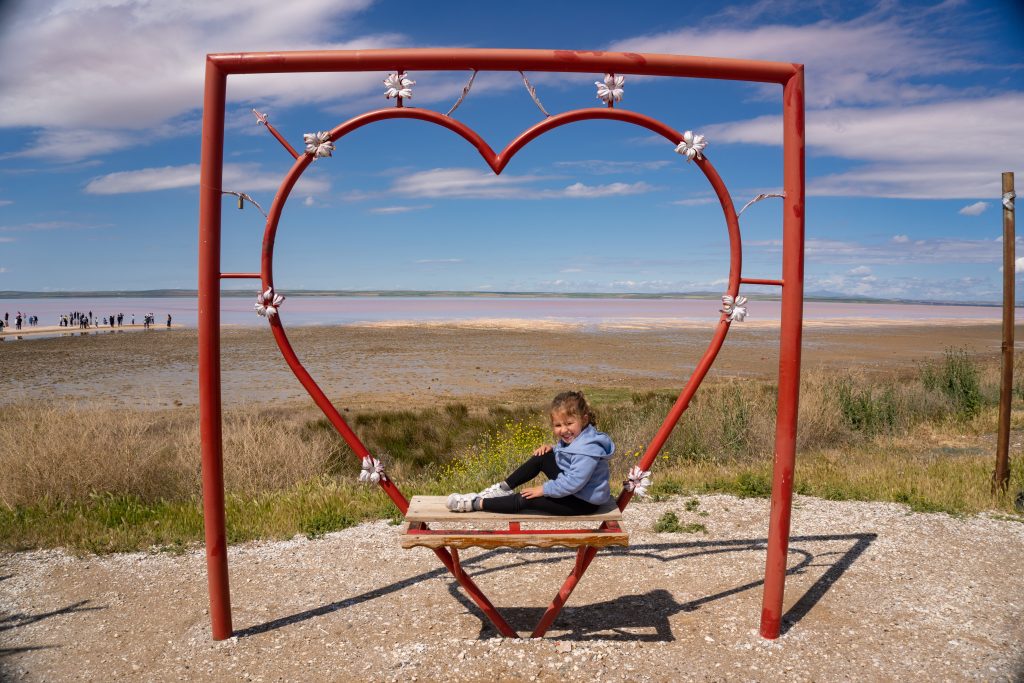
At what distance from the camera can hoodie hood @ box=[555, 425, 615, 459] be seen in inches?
181

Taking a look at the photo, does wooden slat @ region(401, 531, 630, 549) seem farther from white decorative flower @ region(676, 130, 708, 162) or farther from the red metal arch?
white decorative flower @ region(676, 130, 708, 162)

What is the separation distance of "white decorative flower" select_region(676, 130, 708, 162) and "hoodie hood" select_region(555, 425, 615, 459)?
185cm

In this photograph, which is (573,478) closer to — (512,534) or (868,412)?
(512,534)

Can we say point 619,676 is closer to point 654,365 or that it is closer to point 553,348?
point 654,365

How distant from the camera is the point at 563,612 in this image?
18.6ft

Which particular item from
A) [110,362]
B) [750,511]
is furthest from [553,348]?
[750,511]

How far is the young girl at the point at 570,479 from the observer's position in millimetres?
4590

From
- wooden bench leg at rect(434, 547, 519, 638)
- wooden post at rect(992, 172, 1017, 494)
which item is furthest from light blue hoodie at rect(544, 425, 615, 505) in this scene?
wooden post at rect(992, 172, 1017, 494)

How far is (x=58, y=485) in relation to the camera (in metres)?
8.55

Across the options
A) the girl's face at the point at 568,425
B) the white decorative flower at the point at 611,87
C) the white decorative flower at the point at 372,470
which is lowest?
the white decorative flower at the point at 372,470


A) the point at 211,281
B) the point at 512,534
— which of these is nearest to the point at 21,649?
the point at 211,281

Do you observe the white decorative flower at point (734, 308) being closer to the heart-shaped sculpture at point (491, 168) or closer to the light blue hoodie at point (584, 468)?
the heart-shaped sculpture at point (491, 168)

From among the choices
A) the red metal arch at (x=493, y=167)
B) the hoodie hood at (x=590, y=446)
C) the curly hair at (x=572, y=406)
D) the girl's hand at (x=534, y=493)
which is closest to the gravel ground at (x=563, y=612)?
the red metal arch at (x=493, y=167)

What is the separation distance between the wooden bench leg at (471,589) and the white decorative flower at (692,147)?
2869 millimetres
